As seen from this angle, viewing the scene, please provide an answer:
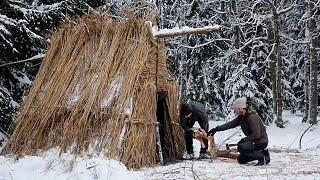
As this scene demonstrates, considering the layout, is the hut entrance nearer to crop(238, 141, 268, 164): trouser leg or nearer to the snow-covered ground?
the snow-covered ground

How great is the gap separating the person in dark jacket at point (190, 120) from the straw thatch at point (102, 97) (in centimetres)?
22

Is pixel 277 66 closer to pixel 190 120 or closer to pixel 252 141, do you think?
pixel 190 120

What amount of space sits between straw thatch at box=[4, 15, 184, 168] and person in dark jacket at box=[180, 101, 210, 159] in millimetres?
216

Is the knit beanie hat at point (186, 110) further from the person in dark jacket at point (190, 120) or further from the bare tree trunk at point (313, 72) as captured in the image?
the bare tree trunk at point (313, 72)

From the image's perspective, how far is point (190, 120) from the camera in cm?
879

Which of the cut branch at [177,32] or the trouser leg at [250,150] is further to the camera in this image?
the cut branch at [177,32]

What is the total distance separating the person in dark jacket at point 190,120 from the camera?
8.60 meters

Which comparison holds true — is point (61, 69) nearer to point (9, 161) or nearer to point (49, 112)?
point (49, 112)

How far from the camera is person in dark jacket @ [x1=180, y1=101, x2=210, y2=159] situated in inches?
339

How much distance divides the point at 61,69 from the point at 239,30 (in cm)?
1391

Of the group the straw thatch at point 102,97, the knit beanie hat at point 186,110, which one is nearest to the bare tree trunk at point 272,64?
the knit beanie hat at point 186,110

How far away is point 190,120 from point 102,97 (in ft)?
6.63

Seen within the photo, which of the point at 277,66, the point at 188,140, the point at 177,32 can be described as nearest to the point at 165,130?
the point at 188,140

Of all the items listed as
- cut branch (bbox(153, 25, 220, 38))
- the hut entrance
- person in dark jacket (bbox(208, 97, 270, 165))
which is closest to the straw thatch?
the hut entrance
